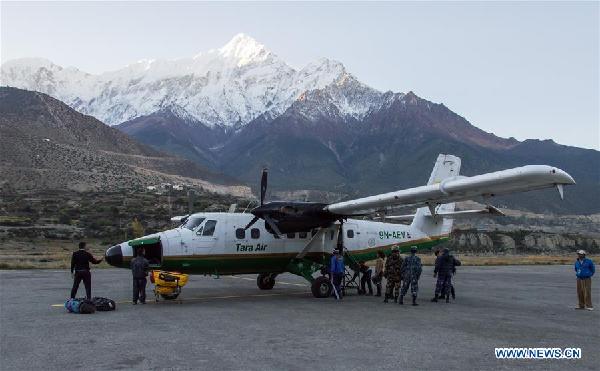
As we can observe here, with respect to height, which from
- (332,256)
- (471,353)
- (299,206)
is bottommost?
(471,353)

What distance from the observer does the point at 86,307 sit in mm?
15969

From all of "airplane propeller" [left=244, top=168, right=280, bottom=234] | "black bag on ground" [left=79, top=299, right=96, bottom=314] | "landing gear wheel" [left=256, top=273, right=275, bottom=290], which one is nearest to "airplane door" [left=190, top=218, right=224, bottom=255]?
"airplane propeller" [left=244, top=168, right=280, bottom=234]

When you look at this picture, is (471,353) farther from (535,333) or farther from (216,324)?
(216,324)

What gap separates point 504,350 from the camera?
1157cm

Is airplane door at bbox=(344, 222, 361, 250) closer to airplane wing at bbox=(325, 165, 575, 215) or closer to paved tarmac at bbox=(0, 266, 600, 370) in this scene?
airplane wing at bbox=(325, 165, 575, 215)

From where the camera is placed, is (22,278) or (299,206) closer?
(299,206)

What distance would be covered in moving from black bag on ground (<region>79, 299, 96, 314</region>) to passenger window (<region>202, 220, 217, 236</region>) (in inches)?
217

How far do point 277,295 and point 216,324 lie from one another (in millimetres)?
7846

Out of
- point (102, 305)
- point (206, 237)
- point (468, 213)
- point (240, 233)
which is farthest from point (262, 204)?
point (468, 213)

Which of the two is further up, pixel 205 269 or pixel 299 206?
pixel 299 206

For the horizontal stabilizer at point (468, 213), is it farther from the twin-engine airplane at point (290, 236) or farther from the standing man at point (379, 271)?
the standing man at point (379, 271)

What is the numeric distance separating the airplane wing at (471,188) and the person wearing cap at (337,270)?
1.62 metres

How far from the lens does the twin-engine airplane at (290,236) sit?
19.1m

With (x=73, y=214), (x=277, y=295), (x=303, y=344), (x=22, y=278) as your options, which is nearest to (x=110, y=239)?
(x=73, y=214)
